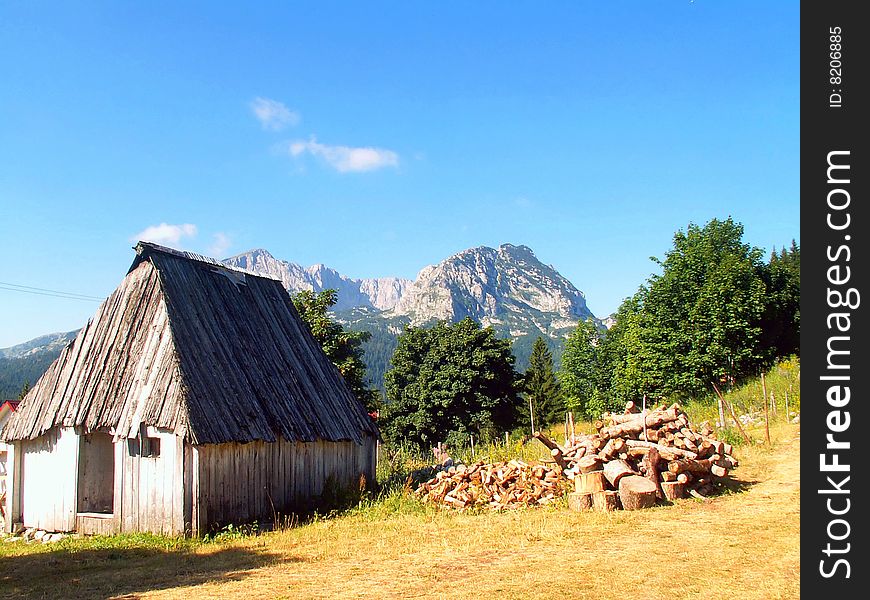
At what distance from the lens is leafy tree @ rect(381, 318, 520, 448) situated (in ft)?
140

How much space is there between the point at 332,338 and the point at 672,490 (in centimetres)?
2615

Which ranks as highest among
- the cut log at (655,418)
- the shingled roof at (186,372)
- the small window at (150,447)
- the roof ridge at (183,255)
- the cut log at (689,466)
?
the roof ridge at (183,255)

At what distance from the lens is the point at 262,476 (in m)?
19.3

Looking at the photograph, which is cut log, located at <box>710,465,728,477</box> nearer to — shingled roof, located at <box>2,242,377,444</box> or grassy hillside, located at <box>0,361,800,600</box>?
grassy hillside, located at <box>0,361,800,600</box>

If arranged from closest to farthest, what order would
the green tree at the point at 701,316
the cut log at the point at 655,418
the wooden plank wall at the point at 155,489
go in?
the wooden plank wall at the point at 155,489
the cut log at the point at 655,418
the green tree at the point at 701,316

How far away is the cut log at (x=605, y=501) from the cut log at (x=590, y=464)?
1548mm

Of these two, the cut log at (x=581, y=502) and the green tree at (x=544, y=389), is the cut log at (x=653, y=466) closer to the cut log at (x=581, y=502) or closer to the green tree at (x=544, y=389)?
the cut log at (x=581, y=502)

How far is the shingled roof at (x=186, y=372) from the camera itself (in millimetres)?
17859

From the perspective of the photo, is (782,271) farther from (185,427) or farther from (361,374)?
(185,427)

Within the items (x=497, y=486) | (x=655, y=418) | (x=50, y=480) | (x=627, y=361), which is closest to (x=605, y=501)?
(x=497, y=486)

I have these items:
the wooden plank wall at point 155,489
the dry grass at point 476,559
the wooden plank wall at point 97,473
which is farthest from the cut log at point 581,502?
the wooden plank wall at point 97,473

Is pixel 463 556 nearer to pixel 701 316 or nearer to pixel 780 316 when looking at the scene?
pixel 701 316
